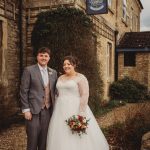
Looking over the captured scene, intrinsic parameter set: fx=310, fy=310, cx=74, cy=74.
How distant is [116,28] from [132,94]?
3.80 metres

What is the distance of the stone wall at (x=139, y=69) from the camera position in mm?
17062

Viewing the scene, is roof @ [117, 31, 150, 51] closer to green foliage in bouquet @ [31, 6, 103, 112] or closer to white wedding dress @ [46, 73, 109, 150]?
green foliage in bouquet @ [31, 6, 103, 112]

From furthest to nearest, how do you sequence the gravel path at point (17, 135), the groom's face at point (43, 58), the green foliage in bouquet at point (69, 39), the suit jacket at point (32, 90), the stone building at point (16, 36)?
1. the stone building at point (16, 36)
2. the green foliage in bouquet at point (69, 39)
3. the gravel path at point (17, 135)
4. the groom's face at point (43, 58)
5. the suit jacket at point (32, 90)

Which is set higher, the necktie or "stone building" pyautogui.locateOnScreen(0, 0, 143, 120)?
"stone building" pyautogui.locateOnScreen(0, 0, 143, 120)

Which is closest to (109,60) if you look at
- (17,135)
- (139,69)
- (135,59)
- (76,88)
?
(135,59)

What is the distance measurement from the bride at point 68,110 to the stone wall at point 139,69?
12.2 metres

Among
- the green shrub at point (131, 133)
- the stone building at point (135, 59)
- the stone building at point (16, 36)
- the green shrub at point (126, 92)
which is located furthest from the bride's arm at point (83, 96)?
the stone building at point (135, 59)

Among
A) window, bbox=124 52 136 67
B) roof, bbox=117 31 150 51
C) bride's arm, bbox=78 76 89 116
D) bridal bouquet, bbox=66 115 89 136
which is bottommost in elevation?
bridal bouquet, bbox=66 115 89 136

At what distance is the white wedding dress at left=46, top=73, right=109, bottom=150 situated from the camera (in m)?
5.36

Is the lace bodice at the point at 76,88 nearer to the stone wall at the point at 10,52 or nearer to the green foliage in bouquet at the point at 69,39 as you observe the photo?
the green foliage in bouquet at the point at 69,39

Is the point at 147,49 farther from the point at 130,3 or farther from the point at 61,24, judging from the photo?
the point at 61,24

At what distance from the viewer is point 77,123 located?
5191 millimetres

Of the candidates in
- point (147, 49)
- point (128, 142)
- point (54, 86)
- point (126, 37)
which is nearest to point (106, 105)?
point (147, 49)

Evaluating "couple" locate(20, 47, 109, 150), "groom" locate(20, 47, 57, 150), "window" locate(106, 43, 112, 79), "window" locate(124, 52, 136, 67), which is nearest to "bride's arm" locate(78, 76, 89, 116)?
"couple" locate(20, 47, 109, 150)
